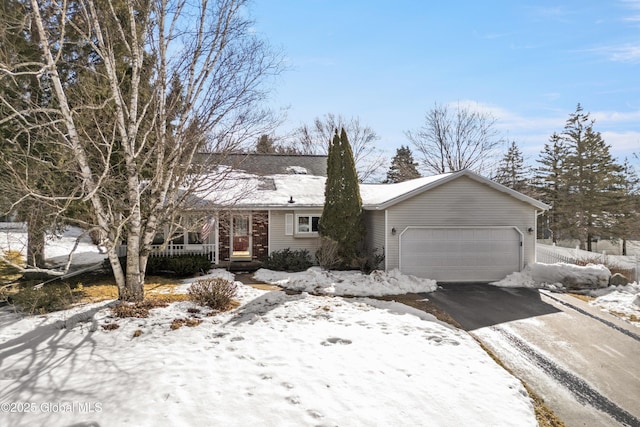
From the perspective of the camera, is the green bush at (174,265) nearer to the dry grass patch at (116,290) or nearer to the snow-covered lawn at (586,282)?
the dry grass patch at (116,290)

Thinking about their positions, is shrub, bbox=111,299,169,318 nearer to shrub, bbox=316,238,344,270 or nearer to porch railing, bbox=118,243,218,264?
porch railing, bbox=118,243,218,264

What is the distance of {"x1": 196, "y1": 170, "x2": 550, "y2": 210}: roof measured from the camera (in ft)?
39.4

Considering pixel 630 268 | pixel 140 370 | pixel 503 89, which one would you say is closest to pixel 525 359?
pixel 140 370

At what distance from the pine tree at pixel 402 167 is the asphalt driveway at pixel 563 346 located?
75.9 feet

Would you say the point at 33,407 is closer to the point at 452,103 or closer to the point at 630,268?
the point at 630,268

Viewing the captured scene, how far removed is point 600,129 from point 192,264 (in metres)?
31.2

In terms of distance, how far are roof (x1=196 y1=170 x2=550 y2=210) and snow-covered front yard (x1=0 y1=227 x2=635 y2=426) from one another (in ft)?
17.7

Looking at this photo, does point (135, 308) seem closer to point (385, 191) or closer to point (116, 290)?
point (116, 290)

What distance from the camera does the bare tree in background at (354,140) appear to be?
3053cm

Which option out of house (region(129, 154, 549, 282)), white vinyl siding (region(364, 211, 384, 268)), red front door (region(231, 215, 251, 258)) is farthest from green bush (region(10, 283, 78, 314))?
white vinyl siding (region(364, 211, 384, 268))

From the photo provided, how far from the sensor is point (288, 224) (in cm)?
1445

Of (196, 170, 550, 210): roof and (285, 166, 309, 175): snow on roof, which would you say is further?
(285, 166, 309, 175): snow on roof

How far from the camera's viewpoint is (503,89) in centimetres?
1300

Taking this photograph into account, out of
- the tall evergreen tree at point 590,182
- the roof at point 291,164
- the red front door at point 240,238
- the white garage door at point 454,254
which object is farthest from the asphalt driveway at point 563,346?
the tall evergreen tree at point 590,182
